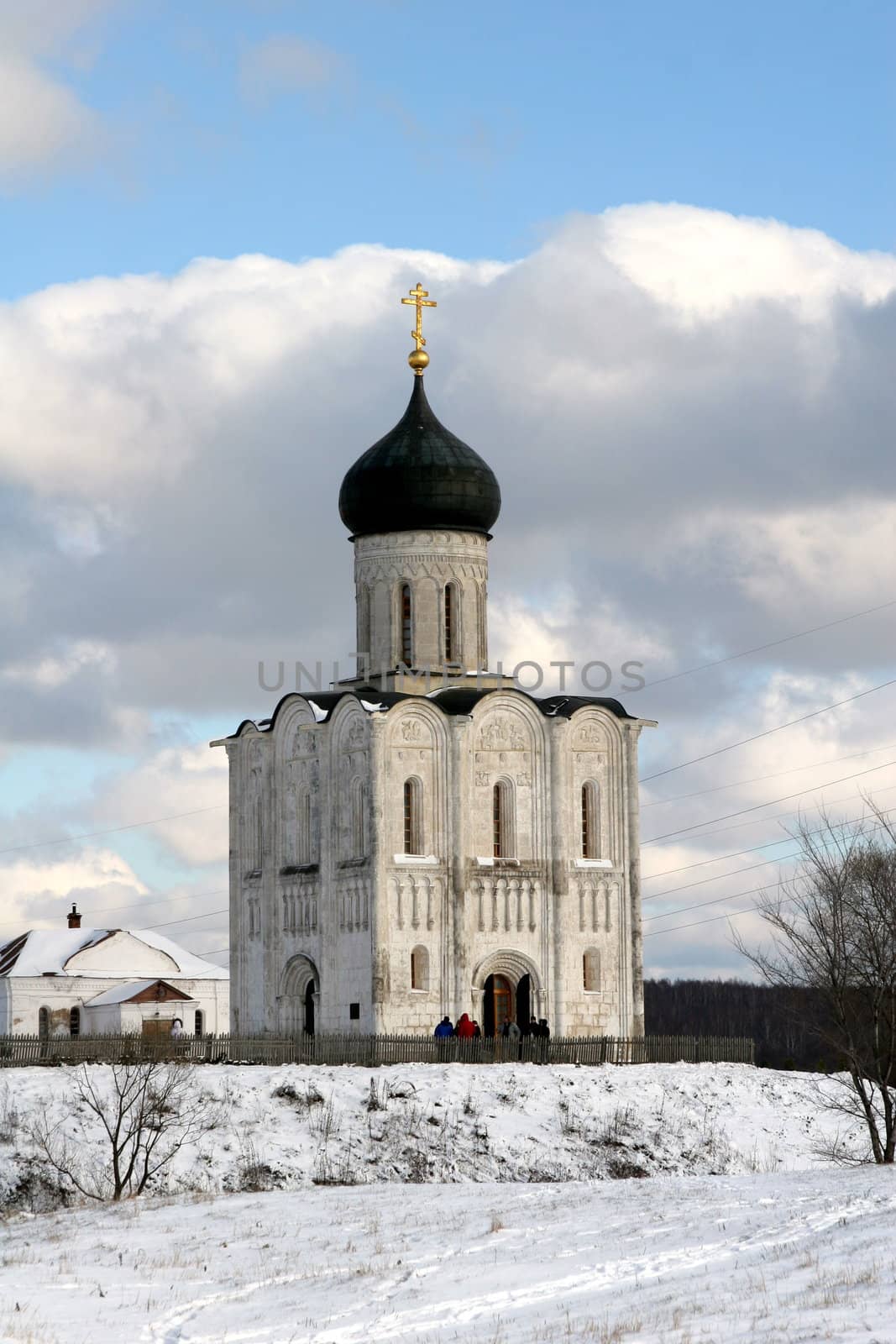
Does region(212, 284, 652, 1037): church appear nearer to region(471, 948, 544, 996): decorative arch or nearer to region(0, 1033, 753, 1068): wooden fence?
region(471, 948, 544, 996): decorative arch

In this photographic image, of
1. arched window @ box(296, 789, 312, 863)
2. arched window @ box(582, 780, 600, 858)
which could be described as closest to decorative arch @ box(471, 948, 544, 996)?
arched window @ box(582, 780, 600, 858)

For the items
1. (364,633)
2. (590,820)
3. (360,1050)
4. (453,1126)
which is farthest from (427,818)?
(453,1126)

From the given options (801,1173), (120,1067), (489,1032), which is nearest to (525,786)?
(489,1032)

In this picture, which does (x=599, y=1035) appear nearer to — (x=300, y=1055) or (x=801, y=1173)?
(x=300, y=1055)

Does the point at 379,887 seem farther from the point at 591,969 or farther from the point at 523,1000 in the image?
the point at 591,969

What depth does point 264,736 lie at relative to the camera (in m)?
42.9

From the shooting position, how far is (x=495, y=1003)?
131 feet

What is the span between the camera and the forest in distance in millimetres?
77688

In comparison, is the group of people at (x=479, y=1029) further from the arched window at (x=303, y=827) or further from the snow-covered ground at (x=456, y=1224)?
the arched window at (x=303, y=827)

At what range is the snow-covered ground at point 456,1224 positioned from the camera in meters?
16.0

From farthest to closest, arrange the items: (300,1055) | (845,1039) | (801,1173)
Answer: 1. (300,1055)
2. (845,1039)
3. (801,1173)

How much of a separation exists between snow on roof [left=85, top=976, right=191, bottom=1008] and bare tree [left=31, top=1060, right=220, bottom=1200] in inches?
1052

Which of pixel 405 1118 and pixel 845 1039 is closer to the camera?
pixel 845 1039

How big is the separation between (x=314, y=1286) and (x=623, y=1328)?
4.25m
